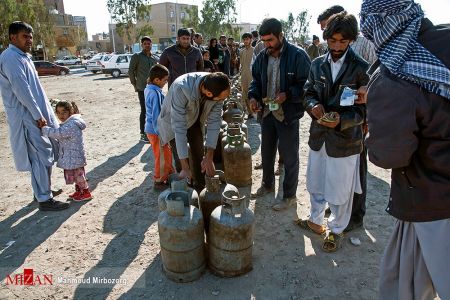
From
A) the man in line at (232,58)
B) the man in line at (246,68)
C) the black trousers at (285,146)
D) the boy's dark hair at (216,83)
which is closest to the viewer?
the boy's dark hair at (216,83)

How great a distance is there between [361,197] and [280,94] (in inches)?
52.6

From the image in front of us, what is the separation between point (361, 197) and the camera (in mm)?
3398

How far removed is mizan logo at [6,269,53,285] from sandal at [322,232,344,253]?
243cm

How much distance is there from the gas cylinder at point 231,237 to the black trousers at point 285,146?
128 cm

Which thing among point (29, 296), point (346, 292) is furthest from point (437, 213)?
point (29, 296)

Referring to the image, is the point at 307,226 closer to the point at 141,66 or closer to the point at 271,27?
the point at 271,27

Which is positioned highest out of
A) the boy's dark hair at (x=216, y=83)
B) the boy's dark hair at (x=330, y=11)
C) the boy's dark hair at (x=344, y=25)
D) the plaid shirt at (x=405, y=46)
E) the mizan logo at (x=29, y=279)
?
the boy's dark hair at (x=330, y=11)

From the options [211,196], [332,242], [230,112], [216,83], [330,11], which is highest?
[330,11]

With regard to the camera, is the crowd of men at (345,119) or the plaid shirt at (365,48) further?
the plaid shirt at (365,48)

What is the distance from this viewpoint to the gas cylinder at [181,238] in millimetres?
2606

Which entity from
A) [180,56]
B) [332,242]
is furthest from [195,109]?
[180,56]

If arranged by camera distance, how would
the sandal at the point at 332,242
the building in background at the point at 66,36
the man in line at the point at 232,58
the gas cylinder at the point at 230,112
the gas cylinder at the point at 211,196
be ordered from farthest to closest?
1. the building in background at the point at 66,36
2. the man in line at the point at 232,58
3. the gas cylinder at the point at 230,112
4. the sandal at the point at 332,242
5. the gas cylinder at the point at 211,196

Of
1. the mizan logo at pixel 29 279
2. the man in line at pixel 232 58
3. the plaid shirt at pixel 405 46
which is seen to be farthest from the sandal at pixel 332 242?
the man in line at pixel 232 58

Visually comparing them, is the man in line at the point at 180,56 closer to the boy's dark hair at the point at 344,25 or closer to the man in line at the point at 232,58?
the boy's dark hair at the point at 344,25
